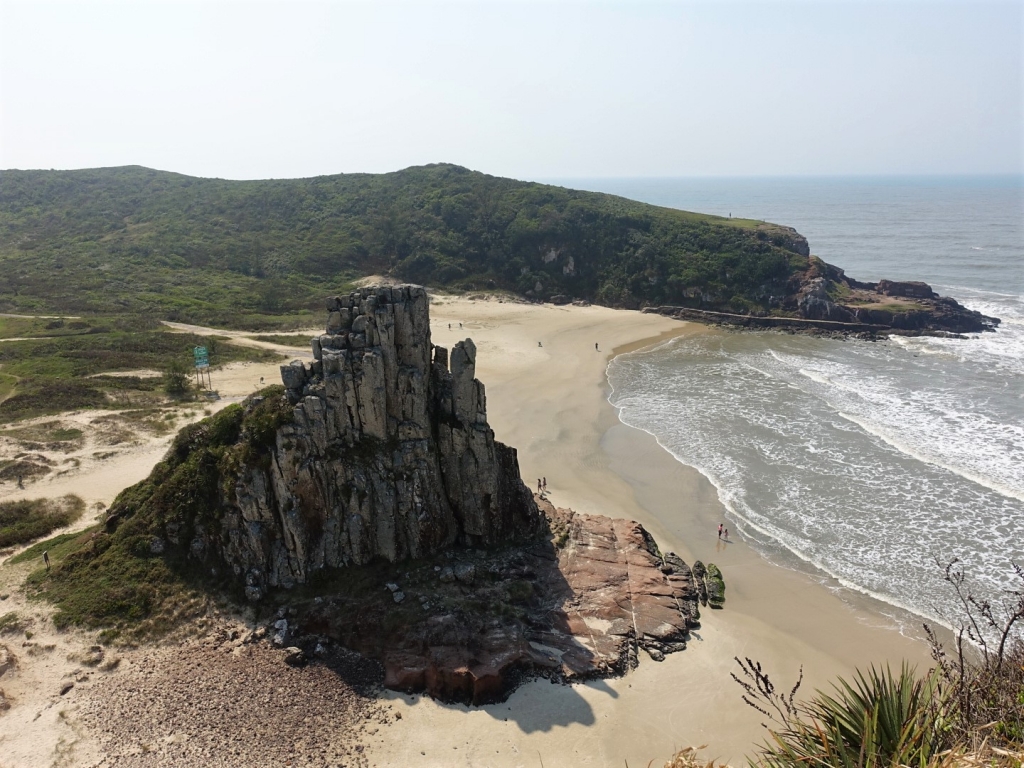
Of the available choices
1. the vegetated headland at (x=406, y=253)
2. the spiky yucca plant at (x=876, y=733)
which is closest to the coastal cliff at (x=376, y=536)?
the spiky yucca plant at (x=876, y=733)

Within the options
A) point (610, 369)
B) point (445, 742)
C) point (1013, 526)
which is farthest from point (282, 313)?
point (1013, 526)

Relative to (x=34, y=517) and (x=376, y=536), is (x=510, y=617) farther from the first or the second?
(x=34, y=517)

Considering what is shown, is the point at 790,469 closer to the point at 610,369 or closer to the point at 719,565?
the point at 719,565

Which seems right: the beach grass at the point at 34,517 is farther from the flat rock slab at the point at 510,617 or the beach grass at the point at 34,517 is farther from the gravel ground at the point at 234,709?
the flat rock slab at the point at 510,617

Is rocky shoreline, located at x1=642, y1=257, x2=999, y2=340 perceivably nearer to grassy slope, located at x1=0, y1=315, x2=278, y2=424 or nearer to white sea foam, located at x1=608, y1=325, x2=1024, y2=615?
white sea foam, located at x1=608, y1=325, x2=1024, y2=615

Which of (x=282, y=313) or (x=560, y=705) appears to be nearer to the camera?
(x=560, y=705)

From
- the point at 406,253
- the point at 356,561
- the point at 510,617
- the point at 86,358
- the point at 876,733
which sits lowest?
the point at 510,617

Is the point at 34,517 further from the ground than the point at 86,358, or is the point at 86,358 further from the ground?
the point at 86,358

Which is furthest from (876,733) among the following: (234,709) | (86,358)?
(86,358)
